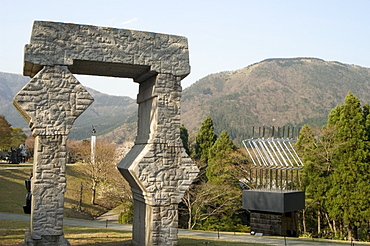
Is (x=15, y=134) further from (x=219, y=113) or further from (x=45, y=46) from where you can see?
(x=219, y=113)

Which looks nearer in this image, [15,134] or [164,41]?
[164,41]

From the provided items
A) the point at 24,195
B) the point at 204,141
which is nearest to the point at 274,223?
the point at 204,141

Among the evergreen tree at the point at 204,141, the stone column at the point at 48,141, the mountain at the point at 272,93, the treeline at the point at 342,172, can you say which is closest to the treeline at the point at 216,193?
the evergreen tree at the point at 204,141

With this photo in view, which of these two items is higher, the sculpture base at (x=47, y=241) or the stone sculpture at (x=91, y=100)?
the stone sculpture at (x=91, y=100)

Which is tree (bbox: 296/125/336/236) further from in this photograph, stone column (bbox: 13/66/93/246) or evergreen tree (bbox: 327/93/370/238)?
stone column (bbox: 13/66/93/246)

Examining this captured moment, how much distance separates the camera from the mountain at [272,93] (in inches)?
3952

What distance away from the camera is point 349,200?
21.9 metres

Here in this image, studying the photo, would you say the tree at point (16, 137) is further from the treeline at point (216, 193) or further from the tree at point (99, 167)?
the treeline at point (216, 193)

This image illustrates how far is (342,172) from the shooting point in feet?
74.2

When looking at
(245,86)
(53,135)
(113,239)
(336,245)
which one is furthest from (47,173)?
(245,86)

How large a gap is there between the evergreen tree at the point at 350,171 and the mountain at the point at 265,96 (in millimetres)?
56160

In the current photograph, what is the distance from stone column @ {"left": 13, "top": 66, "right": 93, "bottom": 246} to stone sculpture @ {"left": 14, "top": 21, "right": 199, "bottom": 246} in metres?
0.02

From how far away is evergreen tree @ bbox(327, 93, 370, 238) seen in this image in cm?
2169

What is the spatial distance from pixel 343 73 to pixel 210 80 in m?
50.8
